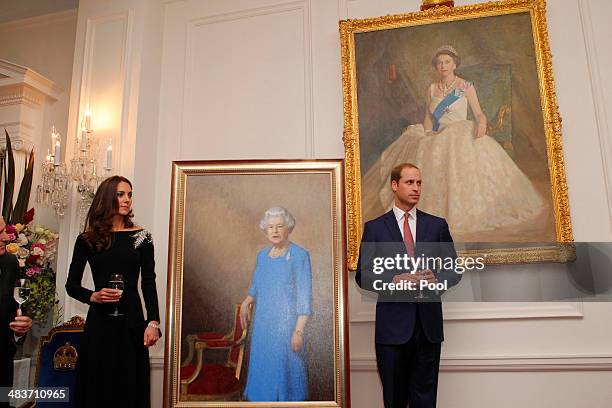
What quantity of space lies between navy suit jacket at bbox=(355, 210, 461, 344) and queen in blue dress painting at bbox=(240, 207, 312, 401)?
402 millimetres

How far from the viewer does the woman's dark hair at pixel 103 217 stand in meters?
3.07

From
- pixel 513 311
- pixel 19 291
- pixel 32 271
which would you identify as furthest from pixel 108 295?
pixel 513 311

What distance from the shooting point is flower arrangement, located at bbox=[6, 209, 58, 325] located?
3654 mm

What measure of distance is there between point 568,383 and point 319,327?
74.6 inches

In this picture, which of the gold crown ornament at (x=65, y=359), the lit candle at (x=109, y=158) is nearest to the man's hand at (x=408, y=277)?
the gold crown ornament at (x=65, y=359)

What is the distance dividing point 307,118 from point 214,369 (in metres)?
2.29

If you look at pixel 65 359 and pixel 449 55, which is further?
pixel 449 55

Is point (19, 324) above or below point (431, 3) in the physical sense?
below

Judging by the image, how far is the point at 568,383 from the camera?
348cm

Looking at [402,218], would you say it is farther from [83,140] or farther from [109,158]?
[83,140]

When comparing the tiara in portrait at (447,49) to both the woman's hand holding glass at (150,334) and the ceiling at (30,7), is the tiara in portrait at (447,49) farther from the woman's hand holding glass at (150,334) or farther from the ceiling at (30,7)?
the ceiling at (30,7)

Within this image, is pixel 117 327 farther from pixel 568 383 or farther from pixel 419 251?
pixel 568 383

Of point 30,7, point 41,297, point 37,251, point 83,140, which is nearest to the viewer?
point 37,251

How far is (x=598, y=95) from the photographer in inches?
150
